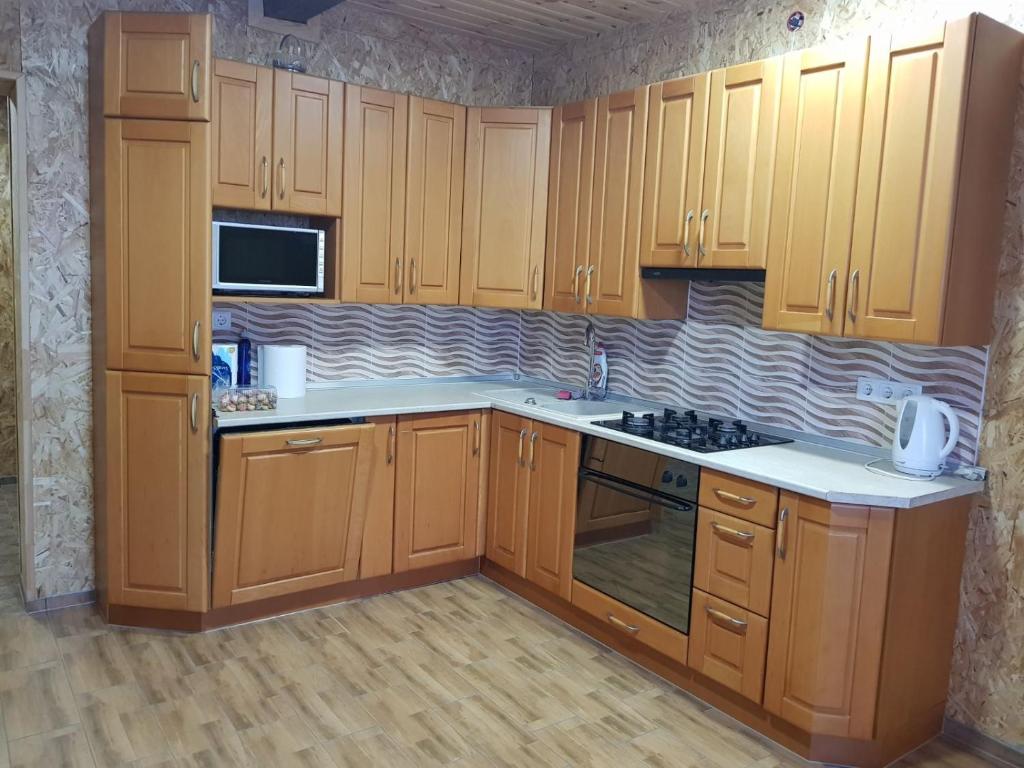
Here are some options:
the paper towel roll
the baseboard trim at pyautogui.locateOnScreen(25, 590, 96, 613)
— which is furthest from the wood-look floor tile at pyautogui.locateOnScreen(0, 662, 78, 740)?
the paper towel roll

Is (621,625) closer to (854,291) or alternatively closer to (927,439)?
(927,439)

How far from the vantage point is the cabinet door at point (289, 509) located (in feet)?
10.4

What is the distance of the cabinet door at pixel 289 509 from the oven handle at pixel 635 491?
0.94 m

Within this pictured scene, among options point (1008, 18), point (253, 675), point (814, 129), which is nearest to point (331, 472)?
point (253, 675)

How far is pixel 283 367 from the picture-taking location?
12.0 ft

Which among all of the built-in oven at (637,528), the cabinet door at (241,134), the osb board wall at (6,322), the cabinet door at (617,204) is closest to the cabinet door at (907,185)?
the built-in oven at (637,528)

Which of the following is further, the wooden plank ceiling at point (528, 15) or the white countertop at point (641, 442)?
the wooden plank ceiling at point (528, 15)

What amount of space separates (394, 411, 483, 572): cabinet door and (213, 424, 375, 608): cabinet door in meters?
0.20

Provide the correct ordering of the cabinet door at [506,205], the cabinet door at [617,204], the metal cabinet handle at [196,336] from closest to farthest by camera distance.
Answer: the metal cabinet handle at [196,336]
the cabinet door at [617,204]
the cabinet door at [506,205]

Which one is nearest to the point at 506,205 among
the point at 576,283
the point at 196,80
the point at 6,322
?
the point at 576,283

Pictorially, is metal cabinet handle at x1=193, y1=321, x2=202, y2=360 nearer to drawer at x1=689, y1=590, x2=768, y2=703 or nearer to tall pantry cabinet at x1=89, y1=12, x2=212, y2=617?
tall pantry cabinet at x1=89, y1=12, x2=212, y2=617

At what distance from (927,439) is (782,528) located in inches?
21.5

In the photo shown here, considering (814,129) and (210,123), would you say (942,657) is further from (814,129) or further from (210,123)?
(210,123)

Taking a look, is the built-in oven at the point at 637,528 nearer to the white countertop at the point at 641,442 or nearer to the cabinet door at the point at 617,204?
the white countertop at the point at 641,442
